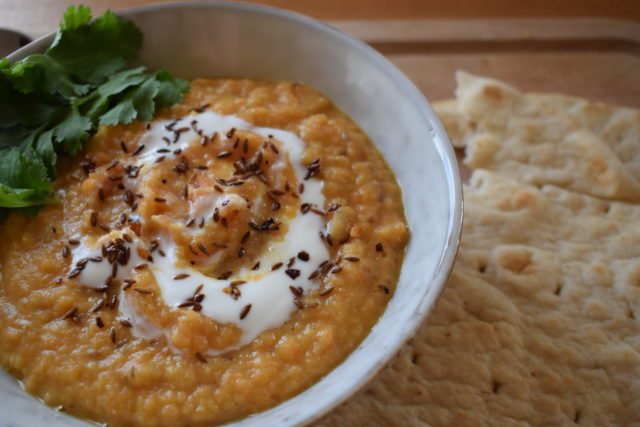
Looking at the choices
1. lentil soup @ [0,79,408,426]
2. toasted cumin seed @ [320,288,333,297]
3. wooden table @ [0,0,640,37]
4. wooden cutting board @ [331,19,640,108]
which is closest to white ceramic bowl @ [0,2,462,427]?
lentil soup @ [0,79,408,426]

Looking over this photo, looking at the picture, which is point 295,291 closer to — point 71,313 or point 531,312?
point 71,313

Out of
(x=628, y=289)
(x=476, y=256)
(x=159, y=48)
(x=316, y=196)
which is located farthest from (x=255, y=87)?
(x=628, y=289)

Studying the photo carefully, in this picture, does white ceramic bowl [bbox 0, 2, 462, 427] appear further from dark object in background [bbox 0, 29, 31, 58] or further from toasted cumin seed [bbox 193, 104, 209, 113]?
dark object in background [bbox 0, 29, 31, 58]

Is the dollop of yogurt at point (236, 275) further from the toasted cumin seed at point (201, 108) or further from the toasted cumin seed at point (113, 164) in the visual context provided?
the toasted cumin seed at point (201, 108)

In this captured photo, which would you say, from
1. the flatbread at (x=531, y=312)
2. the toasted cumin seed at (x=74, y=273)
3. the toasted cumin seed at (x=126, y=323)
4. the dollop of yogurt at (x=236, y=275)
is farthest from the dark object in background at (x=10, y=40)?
the flatbread at (x=531, y=312)

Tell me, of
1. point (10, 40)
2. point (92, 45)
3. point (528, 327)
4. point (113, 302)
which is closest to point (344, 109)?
point (92, 45)
